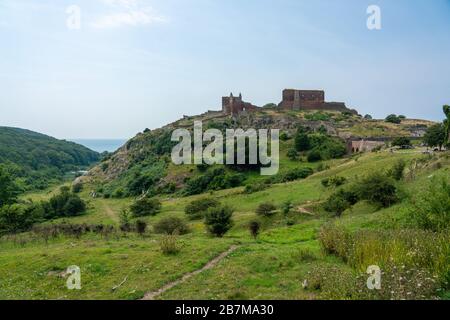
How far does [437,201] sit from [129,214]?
151 feet

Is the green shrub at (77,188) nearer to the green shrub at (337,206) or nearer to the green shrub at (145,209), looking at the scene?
the green shrub at (145,209)

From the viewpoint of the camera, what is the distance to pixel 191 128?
386ft

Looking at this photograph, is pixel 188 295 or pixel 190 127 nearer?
pixel 188 295

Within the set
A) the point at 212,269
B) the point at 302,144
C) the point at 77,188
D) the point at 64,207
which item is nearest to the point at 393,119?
the point at 302,144

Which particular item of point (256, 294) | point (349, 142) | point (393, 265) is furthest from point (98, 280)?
point (349, 142)

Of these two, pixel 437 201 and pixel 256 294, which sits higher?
pixel 437 201

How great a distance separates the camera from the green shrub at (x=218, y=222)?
28.2 meters

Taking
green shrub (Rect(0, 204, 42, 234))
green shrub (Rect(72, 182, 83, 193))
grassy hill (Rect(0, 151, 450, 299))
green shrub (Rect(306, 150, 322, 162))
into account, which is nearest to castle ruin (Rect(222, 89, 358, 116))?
green shrub (Rect(72, 182, 83, 193))

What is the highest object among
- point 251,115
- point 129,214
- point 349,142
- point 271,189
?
point 251,115

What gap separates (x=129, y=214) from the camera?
56000 millimetres

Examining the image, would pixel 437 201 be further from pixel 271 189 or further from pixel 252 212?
pixel 271 189
